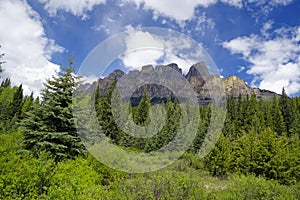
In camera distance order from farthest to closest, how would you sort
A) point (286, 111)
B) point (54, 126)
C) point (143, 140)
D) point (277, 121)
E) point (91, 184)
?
point (286, 111) < point (277, 121) < point (143, 140) < point (54, 126) < point (91, 184)

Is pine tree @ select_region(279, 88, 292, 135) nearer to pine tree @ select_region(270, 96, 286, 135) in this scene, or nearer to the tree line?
pine tree @ select_region(270, 96, 286, 135)

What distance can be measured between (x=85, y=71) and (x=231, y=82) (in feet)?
591

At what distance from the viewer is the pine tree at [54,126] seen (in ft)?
41.1

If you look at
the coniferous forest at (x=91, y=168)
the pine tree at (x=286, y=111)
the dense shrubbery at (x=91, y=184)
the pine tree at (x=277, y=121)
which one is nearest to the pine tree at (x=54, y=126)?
the coniferous forest at (x=91, y=168)

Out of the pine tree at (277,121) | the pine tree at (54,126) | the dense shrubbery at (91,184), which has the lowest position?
the dense shrubbery at (91,184)

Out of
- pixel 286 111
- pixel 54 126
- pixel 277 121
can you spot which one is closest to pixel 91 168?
pixel 54 126

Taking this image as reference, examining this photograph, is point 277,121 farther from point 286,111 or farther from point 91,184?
point 91,184

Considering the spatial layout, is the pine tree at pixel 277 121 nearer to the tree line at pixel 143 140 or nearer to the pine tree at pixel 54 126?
the tree line at pixel 143 140

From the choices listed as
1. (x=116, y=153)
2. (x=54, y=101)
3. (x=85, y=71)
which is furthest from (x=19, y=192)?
(x=54, y=101)

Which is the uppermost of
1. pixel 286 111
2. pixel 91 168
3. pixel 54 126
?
pixel 286 111

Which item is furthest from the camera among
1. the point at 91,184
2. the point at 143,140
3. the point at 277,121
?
the point at 277,121

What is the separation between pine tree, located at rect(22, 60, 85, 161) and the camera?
1254 cm

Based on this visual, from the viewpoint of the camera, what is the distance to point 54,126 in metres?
13.3

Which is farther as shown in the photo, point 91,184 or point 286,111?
point 286,111
